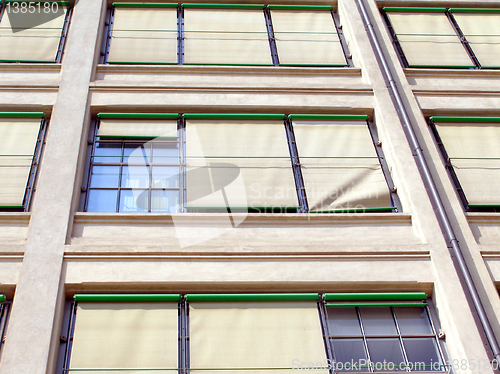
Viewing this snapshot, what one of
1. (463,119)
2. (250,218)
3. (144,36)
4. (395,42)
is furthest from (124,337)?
(395,42)

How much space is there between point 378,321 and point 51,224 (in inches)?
209

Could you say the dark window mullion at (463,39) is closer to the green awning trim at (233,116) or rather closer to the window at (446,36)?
the window at (446,36)

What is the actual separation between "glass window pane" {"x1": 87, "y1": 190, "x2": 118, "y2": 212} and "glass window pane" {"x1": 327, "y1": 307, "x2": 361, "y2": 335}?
4.14 m

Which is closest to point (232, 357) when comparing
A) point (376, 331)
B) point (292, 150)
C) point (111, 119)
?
point (376, 331)

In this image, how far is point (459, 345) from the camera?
24.7ft

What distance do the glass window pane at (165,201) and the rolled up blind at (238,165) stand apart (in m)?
0.27

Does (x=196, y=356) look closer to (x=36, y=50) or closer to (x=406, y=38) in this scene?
(x=36, y=50)

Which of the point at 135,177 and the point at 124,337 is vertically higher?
the point at 135,177

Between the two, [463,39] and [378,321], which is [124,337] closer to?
[378,321]

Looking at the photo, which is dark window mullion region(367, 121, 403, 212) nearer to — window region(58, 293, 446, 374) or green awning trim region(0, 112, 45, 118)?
window region(58, 293, 446, 374)

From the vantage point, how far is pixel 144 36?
12625 millimetres

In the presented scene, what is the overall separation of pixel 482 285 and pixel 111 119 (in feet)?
24.5

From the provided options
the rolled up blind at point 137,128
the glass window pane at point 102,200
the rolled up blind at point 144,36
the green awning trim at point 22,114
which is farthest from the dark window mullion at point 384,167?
the green awning trim at point 22,114

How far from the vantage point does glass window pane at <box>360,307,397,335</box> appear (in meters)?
8.12
